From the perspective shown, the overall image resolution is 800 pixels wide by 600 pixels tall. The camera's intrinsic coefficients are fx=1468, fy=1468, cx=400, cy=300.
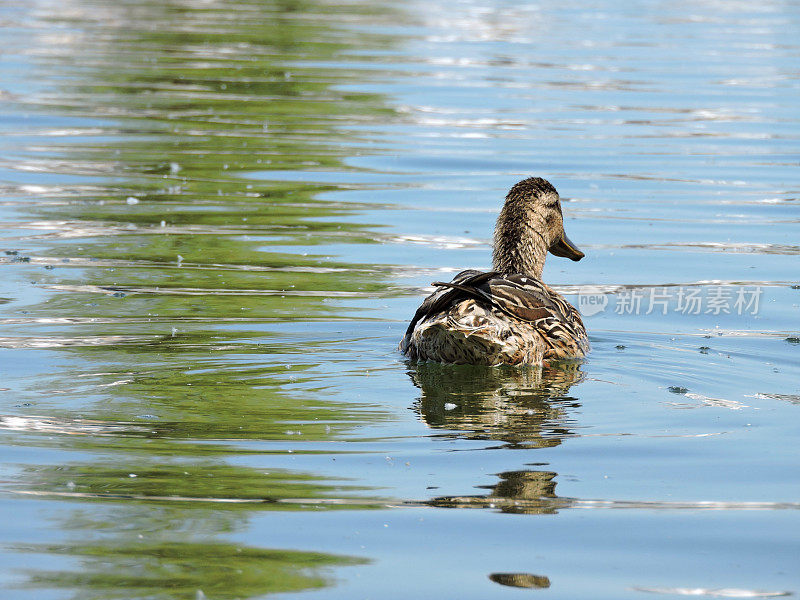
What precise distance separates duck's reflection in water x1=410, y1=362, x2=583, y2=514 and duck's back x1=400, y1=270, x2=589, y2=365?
0.11m

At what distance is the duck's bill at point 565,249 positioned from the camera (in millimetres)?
11087

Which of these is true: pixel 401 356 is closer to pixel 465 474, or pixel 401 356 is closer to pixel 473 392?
pixel 473 392

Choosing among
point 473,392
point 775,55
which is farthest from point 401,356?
point 775,55

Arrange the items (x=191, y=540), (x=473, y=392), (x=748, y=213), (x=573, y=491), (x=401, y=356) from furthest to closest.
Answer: (x=748, y=213) < (x=401, y=356) < (x=473, y=392) < (x=573, y=491) < (x=191, y=540)

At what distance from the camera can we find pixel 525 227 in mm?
10500

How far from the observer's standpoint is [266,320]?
33.4 ft

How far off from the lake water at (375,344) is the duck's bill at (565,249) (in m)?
0.45

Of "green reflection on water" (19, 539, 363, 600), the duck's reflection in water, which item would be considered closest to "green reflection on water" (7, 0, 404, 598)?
"green reflection on water" (19, 539, 363, 600)

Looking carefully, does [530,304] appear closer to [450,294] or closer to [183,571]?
[450,294]

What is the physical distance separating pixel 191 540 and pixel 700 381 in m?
3.87

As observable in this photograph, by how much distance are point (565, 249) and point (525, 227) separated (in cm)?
77

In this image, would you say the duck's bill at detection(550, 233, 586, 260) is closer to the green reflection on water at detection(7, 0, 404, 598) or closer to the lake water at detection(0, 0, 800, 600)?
the lake water at detection(0, 0, 800, 600)

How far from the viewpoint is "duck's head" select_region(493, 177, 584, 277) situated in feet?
34.3

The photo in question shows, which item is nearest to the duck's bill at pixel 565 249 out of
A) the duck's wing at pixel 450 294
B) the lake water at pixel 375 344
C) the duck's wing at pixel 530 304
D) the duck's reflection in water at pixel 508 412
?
the lake water at pixel 375 344
